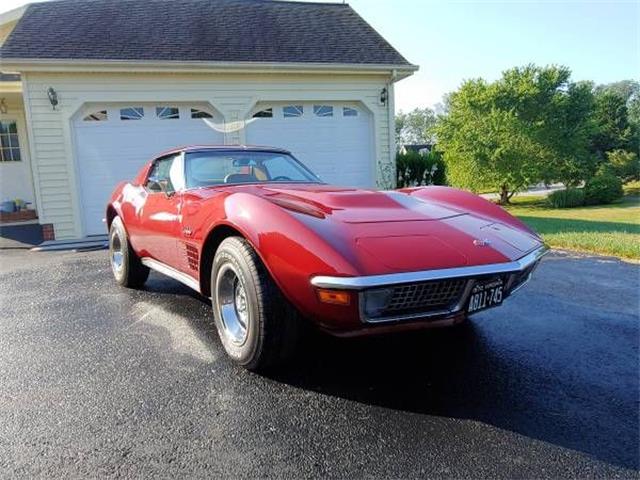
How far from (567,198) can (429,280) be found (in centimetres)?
2096

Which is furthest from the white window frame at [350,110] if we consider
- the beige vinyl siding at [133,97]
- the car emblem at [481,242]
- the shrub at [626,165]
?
the shrub at [626,165]

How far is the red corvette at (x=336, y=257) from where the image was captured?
90.5 inches

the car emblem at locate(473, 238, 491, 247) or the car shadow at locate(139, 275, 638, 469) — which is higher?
the car emblem at locate(473, 238, 491, 247)

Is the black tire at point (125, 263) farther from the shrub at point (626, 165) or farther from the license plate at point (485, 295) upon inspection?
the shrub at point (626, 165)

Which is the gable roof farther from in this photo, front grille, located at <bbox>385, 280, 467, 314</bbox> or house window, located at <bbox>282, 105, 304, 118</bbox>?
front grille, located at <bbox>385, 280, 467, 314</bbox>

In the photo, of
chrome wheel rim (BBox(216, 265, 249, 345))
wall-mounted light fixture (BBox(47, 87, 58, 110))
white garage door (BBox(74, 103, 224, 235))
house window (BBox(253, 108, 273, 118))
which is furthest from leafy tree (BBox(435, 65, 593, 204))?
chrome wheel rim (BBox(216, 265, 249, 345))

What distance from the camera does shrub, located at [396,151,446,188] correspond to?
12.8 meters

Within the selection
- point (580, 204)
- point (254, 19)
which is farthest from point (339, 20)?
point (580, 204)

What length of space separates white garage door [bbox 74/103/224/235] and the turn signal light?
26.0 feet

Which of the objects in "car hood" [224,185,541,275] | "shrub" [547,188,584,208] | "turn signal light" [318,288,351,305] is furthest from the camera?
"shrub" [547,188,584,208]

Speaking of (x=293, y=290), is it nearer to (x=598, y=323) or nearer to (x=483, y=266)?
(x=483, y=266)

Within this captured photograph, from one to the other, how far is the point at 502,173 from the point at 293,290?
20059 mm

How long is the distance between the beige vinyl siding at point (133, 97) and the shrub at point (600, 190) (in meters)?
15.5

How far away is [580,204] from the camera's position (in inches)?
836
